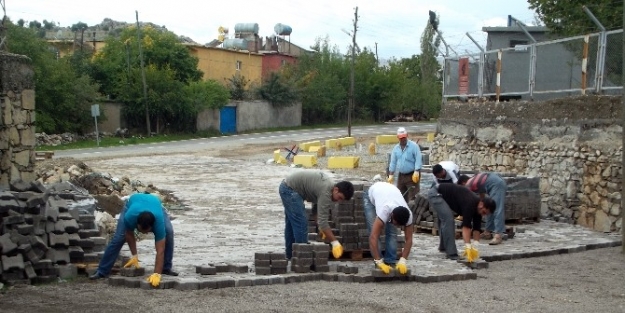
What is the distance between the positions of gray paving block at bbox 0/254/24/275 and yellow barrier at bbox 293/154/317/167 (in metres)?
24.0

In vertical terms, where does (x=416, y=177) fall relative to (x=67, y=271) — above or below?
above

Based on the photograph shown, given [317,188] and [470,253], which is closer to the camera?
[317,188]

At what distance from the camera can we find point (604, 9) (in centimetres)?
2123

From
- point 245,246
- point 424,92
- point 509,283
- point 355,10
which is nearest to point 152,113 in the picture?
point 355,10

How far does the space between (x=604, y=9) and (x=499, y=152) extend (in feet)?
17.9

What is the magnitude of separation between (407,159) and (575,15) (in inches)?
388

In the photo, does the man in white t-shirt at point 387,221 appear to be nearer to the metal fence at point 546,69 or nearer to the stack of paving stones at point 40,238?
the stack of paving stones at point 40,238

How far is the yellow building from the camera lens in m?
64.2

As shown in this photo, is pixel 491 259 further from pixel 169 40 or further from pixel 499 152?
pixel 169 40

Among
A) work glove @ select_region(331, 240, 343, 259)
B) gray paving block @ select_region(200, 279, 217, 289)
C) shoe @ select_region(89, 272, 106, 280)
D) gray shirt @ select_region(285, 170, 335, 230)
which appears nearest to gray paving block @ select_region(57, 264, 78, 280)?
shoe @ select_region(89, 272, 106, 280)

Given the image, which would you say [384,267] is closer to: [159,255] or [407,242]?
[407,242]

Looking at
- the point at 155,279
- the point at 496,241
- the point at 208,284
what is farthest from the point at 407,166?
the point at 155,279

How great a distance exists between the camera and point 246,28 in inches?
3253

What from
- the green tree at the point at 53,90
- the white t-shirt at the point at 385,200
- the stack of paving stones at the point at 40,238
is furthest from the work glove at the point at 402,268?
the green tree at the point at 53,90
